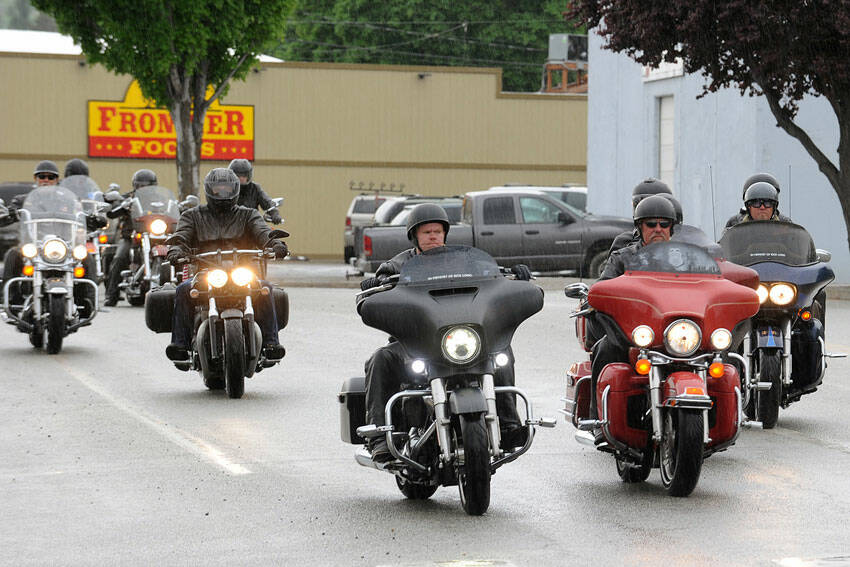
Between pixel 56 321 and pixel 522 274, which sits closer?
pixel 522 274

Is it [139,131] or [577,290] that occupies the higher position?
[139,131]

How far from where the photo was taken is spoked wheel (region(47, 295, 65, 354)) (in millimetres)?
15375

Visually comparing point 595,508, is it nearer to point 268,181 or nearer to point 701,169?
point 701,169

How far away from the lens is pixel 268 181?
1813 inches

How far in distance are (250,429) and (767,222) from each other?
12.0ft

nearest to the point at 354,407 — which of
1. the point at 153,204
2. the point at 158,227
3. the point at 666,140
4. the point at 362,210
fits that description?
the point at 158,227

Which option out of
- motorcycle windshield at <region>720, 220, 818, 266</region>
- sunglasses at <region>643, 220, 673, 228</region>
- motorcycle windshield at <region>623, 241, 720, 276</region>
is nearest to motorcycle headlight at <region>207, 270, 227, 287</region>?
motorcycle windshield at <region>720, 220, 818, 266</region>

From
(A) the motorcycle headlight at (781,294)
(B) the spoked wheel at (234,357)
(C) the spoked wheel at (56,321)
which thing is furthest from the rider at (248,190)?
(A) the motorcycle headlight at (781,294)

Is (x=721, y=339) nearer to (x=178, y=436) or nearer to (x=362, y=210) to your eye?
(x=178, y=436)

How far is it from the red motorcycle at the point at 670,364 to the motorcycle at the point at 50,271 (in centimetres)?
808

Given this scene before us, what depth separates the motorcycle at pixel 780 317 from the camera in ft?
35.0

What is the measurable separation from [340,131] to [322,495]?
3869 cm

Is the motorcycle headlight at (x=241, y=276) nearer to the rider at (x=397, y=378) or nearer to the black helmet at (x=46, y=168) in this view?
the rider at (x=397, y=378)

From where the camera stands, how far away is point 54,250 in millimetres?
15453
